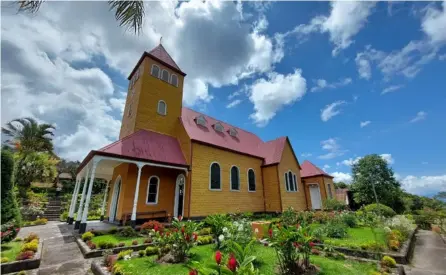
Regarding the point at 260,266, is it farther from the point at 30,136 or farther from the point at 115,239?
the point at 30,136

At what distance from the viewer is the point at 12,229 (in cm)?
797

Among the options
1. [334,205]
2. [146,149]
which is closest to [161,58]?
[146,149]

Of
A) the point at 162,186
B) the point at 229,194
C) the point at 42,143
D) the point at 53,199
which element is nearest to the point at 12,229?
the point at 162,186

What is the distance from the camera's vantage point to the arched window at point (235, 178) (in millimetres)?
16858

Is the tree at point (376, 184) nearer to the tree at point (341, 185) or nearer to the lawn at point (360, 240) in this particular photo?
the lawn at point (360, 240)

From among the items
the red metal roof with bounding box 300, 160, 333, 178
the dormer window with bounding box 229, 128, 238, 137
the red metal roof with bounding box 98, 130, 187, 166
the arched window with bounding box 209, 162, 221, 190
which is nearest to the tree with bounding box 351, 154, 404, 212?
the red metal roof with bounding box 300, 160, 333, 178

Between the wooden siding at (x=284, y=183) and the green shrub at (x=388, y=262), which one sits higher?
the wooden siding at (x=284, y=183)

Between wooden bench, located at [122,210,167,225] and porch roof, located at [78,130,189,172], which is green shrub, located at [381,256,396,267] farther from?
wooden bench, located at [122,210,167,225]

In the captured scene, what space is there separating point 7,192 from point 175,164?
7950mm

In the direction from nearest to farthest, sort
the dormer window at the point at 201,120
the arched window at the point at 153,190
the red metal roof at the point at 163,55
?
the arched window at the point at 153,190 → the red metal roof at the point at 163,55 → the dormer window at the point at 201,120

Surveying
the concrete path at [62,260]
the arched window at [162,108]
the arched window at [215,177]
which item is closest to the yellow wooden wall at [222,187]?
the arched window at [215,177]

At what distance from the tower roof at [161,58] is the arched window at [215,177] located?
375 inches

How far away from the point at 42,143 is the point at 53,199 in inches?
337

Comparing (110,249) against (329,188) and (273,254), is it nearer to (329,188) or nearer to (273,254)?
(273,254)
